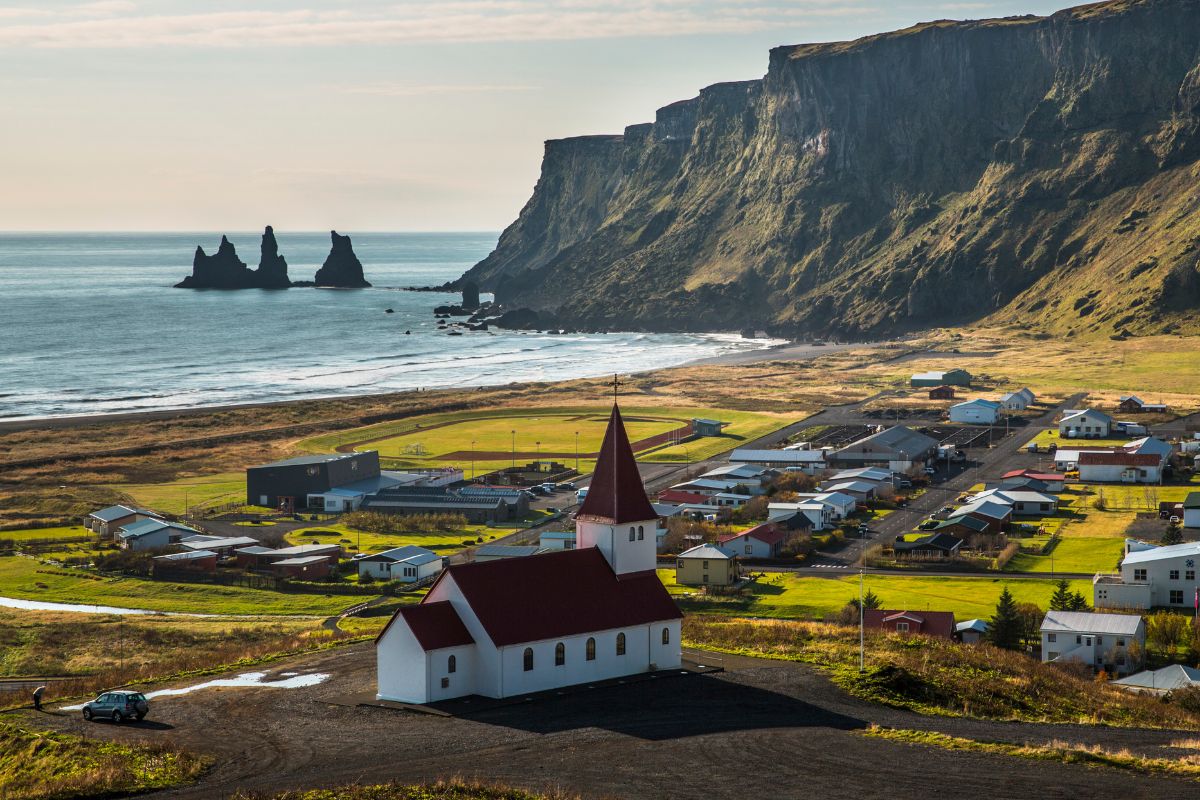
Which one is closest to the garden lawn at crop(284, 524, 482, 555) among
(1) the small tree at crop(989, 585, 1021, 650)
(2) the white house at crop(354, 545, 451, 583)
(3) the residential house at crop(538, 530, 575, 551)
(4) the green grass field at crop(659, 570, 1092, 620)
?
(2) the white house at crop(354, 545, 451, 583)

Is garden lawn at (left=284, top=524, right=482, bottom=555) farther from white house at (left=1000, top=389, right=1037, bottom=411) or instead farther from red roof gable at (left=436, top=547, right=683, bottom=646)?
white house at (left=1000, top=389, right=1037, bottom=411)

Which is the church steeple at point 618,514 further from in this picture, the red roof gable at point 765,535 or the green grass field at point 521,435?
the green grass field at point 521,435

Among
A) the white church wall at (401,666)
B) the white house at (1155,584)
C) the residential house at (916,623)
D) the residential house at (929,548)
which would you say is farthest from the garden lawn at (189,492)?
the white house at (1155,584)

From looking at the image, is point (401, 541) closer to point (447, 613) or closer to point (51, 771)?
point (447, 613)

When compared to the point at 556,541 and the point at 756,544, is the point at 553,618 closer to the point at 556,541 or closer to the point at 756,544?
the point at 556,541

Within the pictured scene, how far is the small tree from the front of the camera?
197ft

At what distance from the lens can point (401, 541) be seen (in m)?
86.8

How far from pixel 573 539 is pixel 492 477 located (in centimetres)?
2785

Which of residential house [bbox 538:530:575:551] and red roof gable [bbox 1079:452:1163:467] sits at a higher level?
red roof gable [bbox 1079:452:1163:467]

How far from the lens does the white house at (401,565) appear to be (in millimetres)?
75688

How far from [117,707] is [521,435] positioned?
8815cm

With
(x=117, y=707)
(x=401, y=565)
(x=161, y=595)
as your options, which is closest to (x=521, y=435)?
(x=401, y=565)

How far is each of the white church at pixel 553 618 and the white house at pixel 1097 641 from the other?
1729 centimetres

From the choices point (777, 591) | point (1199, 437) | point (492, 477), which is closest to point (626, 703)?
point (777, 591)
